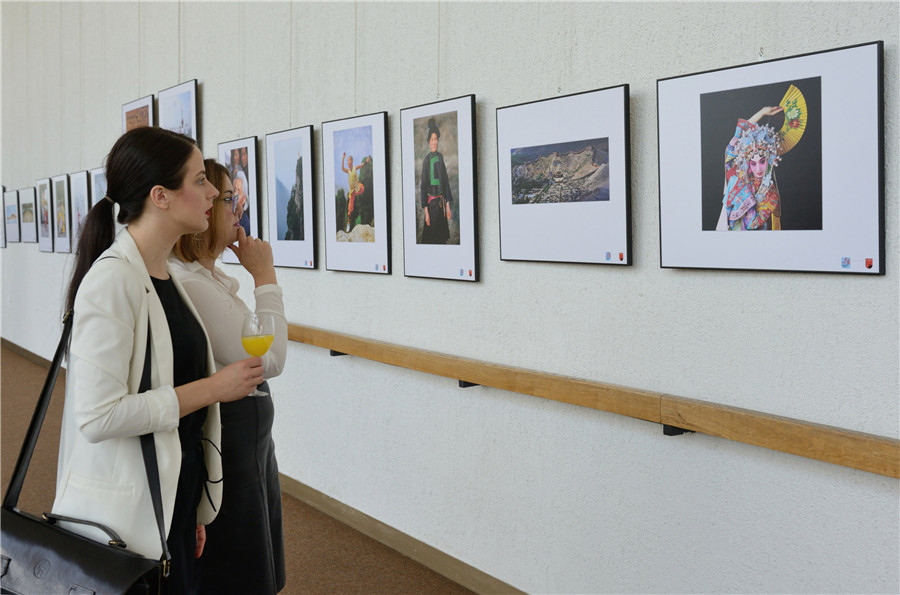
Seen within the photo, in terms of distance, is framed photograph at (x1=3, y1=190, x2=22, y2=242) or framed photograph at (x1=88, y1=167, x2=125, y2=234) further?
framed photograph at (x1=3, y1=190, x2=22, y2=242)

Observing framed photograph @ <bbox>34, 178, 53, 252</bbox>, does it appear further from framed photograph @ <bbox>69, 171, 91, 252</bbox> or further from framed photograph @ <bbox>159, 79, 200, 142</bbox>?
framed photograph @ <bbox>159, 79, 200, 142</bbox>

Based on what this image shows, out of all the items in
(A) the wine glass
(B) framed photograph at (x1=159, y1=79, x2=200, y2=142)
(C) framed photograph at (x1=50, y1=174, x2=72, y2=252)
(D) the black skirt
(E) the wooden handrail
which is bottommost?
(D) the black skirt

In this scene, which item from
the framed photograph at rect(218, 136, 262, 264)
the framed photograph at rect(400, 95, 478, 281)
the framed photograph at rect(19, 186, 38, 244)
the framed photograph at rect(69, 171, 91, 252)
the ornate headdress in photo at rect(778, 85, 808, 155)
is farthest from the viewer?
the framed photograph at rect(19, 186, 38, 244)

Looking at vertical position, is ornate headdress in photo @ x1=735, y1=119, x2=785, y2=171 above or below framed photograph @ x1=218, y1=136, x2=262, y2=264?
below

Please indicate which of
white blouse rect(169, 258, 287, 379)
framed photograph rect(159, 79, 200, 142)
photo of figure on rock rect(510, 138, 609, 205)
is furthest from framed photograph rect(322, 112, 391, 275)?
→ framed photograph rect(159, 79, 200, 142)

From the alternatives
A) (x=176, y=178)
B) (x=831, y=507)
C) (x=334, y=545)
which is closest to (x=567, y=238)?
(x=831, y=507)

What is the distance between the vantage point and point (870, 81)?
2512 millimetres

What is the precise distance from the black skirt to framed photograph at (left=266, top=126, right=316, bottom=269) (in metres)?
2.76

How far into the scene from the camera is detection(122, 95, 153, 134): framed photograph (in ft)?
26.8

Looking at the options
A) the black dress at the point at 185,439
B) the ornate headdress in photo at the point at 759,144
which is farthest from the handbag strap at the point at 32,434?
the ornate headdress in photo at the point at 759,144

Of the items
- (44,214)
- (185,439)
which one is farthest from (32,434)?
(44,214)

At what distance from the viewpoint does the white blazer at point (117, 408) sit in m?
2.17

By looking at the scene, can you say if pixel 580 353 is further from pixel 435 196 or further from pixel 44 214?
pixel 44 214

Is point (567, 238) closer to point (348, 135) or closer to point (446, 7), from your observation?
point (446, 7)
